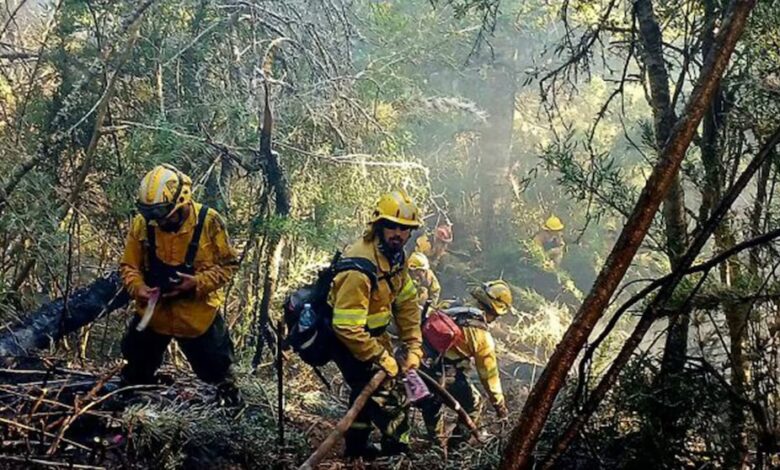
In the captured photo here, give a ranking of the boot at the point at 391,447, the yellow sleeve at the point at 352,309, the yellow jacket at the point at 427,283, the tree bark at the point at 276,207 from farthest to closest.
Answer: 1. the yellow jacket at the point at 427,283
2. the tree bark at the point at 276,207
3. the boot at the point at 391,447
4. the yellow sleeve at the point at 352,309

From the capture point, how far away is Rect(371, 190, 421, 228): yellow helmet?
503 centimetres

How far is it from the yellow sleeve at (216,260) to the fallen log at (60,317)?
1.14m

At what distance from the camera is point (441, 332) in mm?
6328

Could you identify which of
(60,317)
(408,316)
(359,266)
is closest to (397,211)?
(359,266)

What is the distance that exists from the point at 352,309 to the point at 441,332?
177 centimetres

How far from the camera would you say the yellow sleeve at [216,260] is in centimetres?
504

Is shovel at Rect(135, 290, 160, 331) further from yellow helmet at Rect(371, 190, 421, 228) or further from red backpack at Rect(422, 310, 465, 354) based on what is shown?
red backpack at Rect(422, 310, 465, 354)

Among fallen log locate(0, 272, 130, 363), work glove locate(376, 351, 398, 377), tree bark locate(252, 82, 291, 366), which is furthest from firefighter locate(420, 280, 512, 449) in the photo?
fallen log locate(0, 272, 130, 363)

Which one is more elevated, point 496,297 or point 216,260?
point 496,297

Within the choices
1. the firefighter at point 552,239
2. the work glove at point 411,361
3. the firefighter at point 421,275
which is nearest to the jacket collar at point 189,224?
the work glove at point 411,361

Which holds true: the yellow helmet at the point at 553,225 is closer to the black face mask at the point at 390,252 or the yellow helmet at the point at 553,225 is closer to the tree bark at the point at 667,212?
the black face mask at the point at 390,252

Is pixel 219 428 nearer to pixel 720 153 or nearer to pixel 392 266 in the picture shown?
pixel 392 266

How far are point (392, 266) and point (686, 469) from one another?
2442 millimetres

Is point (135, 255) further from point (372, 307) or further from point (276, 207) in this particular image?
point (276, 207)
